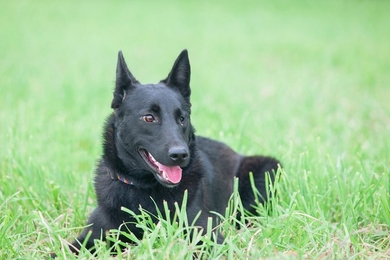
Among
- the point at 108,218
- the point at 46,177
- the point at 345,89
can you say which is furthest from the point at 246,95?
the point at 108,218

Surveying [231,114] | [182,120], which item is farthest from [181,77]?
[231,114]

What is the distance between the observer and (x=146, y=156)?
3.54 meters

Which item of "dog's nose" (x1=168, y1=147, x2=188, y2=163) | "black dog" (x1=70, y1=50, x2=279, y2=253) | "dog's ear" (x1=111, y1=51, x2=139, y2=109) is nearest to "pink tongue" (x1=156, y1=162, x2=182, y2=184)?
"black dog" (x1=70, y1=50, x2=279, y2=253)

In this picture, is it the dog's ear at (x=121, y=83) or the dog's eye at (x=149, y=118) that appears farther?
the dog's ear at (x=121, y=83)

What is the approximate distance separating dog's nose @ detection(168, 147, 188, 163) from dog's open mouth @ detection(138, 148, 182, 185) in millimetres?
146

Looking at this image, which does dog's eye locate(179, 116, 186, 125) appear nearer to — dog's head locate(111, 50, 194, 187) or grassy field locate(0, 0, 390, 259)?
dog's head locate(111, 50, 194, 187)

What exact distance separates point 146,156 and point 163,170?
16 centimetres

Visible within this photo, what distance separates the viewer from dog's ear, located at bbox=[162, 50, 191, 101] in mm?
3875

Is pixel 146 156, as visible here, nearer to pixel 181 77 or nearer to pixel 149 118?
pixel 149 118

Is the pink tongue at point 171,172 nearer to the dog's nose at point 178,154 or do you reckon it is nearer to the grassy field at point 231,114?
the dog's nose at point 178,154

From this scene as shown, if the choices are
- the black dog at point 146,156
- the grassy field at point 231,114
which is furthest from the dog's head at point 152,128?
the grassy field at point 231,114

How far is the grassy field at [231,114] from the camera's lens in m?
3.33

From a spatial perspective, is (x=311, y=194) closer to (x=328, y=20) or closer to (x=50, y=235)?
(x=50, y=235)

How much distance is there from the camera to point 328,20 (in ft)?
64.5
